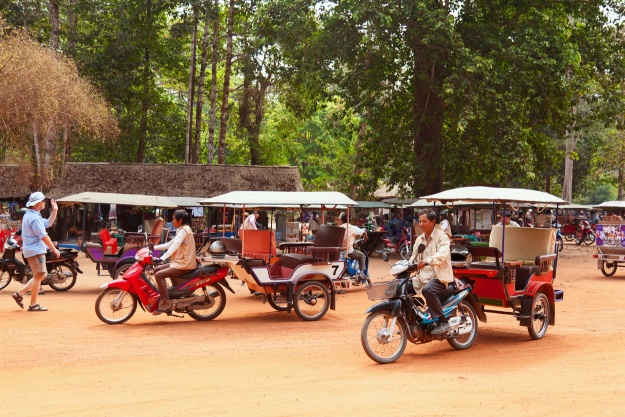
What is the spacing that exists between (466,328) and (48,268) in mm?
9467

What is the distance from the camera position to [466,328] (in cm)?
997

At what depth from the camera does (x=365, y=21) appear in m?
28.4

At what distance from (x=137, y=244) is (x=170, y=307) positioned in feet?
17.3

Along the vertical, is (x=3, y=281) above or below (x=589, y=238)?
below

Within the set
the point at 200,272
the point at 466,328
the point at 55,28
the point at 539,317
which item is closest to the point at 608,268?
the point at 539,317

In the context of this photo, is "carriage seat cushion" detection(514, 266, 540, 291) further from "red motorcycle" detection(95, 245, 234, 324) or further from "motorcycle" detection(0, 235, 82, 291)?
"motorcycle" detection(0, 235, 82, 291)

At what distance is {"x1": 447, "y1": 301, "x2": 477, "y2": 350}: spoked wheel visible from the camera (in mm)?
9906

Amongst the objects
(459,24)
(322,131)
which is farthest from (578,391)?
(322,131)

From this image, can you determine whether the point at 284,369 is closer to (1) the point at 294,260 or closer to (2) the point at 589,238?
(1) the point at 294,260

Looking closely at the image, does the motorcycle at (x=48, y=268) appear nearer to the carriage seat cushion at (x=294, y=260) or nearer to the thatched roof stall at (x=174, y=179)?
the carriage seat cushion at (x=294, y=260)

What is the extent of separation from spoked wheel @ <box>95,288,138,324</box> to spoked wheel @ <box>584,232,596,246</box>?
3103cm

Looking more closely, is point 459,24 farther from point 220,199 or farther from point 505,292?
point 505,292

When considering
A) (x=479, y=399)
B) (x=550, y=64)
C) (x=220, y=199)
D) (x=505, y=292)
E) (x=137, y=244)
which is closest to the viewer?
(x=479, y=399)

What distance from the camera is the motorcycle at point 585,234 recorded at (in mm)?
38281
